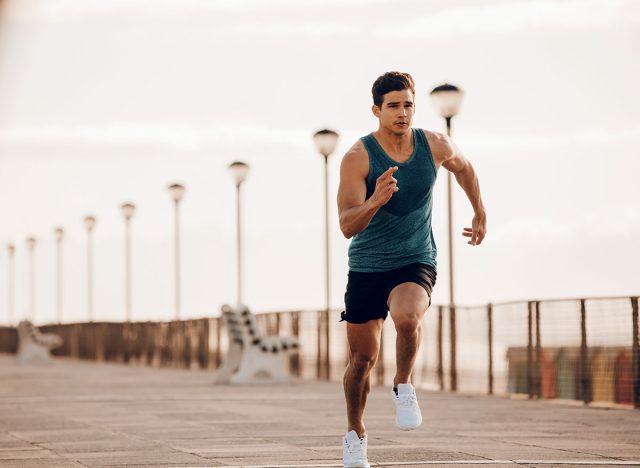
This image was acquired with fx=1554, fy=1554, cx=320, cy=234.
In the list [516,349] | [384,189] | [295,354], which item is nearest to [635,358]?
[516,349]

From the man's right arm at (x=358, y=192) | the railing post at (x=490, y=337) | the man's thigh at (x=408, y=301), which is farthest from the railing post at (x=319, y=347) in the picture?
the man's right arm at (x=358, y=192)

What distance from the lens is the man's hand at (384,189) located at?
7574 millimetres

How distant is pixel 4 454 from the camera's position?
34.4 ft

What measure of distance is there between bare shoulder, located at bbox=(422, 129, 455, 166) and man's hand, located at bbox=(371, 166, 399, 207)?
687 millimetres

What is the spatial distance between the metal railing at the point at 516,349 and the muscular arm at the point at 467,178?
8227mm

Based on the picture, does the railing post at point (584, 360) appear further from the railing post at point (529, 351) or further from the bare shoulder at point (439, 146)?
the bare shoulder at point (439, 146)

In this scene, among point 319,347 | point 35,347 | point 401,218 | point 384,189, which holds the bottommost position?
point 35,347

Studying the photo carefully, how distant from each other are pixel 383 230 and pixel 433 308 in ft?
48.5

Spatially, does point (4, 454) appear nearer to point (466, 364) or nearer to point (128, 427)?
point (128, 427)

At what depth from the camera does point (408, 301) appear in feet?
26.1

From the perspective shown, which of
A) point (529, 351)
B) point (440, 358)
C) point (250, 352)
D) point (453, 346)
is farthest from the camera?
point (250, 352)

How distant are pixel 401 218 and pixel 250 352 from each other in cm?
1646

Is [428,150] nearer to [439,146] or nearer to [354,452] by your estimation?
[439,146]

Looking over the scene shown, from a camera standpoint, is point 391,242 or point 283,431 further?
point 283,431
